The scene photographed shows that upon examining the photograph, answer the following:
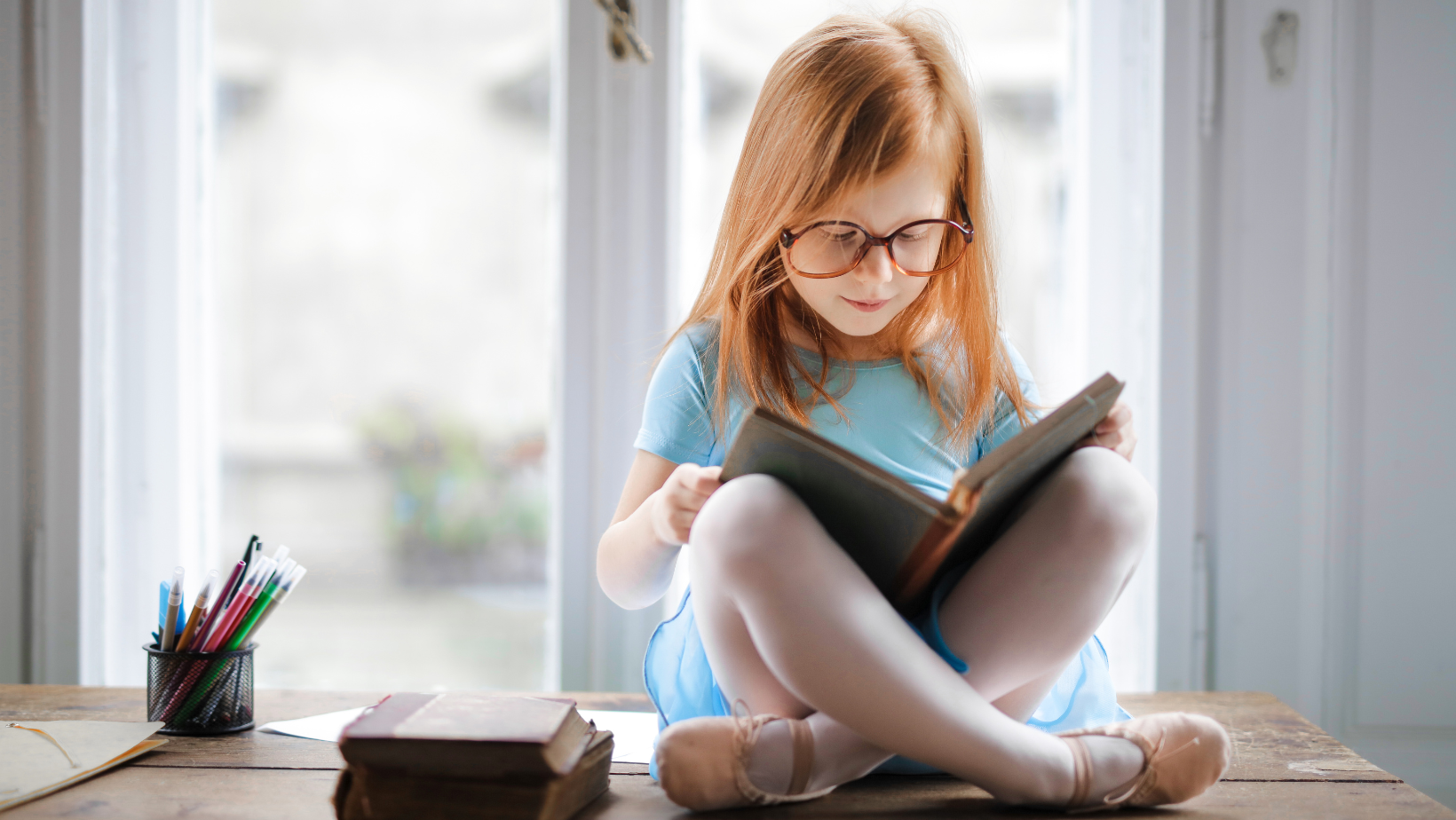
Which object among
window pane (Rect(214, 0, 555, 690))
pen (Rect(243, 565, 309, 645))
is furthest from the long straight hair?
window pane (Rect(214, 0, 555, 690))

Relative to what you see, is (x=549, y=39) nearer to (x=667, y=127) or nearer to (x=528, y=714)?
(x=667, y=127)

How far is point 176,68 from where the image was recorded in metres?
1.53

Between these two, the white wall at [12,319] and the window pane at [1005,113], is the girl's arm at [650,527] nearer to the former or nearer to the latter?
the window pane at [1005,113]

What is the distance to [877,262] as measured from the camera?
2.71 ft

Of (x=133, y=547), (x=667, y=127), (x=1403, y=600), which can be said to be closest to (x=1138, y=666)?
(x=1403, y=600)

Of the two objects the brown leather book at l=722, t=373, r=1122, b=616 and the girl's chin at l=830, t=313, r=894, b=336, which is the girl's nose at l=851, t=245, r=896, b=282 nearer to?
Result: the girl's chin at l=830, t=313, r=894, b=336

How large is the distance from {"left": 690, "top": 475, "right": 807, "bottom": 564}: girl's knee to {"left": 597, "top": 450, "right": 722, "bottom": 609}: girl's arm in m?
0.05

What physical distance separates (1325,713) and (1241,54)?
1029 mm

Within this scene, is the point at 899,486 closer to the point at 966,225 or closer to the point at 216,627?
the point at 966,225

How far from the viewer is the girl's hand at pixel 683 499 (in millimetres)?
734

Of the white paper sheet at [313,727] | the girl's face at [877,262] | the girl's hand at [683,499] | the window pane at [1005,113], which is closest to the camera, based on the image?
the girl's hand at [683,499]

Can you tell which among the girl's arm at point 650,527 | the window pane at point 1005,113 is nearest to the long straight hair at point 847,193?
the girl's arm at point 650,527

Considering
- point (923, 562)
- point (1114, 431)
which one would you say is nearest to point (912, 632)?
point (923, 562)

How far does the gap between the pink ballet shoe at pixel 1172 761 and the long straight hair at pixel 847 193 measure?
14.2 inches
